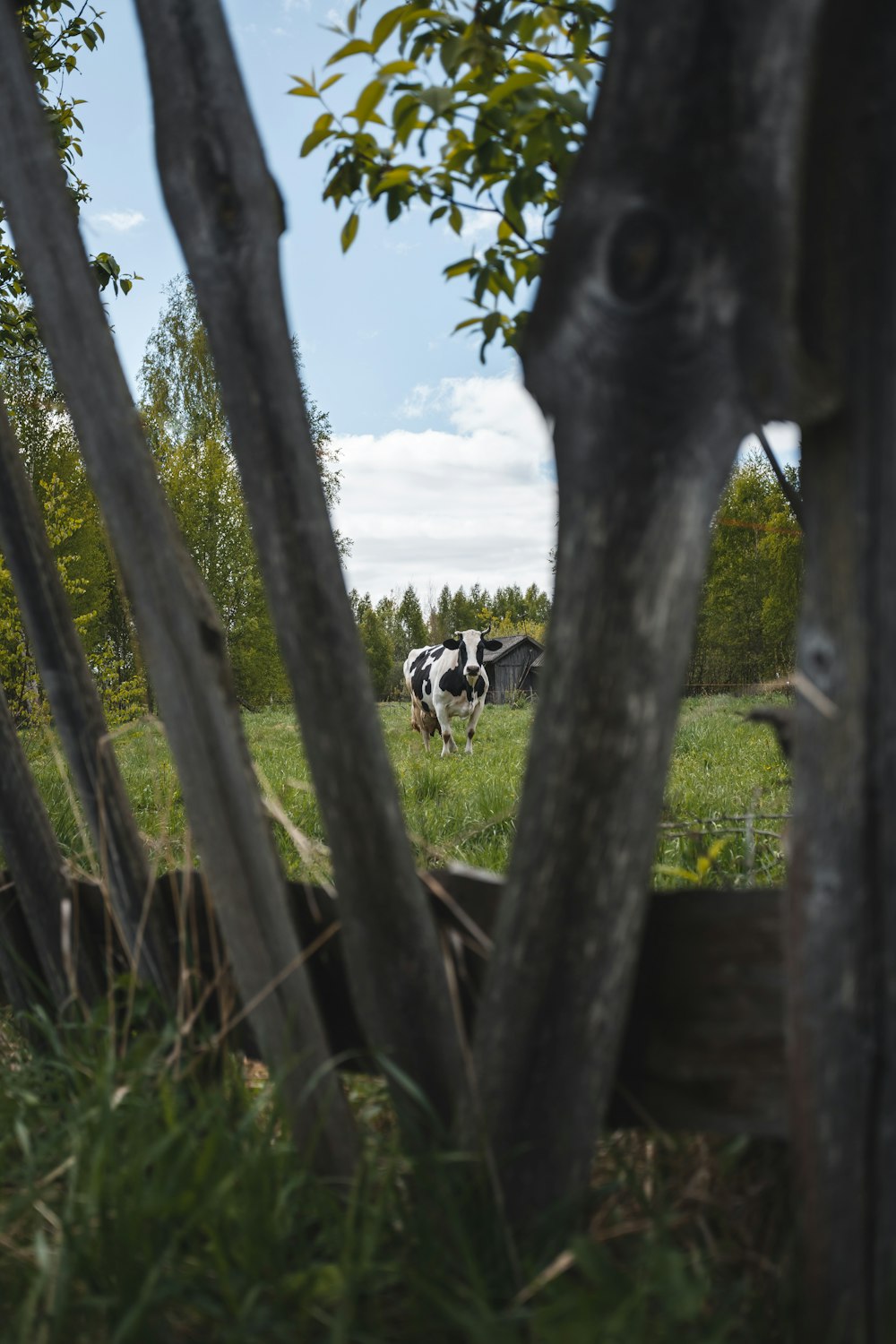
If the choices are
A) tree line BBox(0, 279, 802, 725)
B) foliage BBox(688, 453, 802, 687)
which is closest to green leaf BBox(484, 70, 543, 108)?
tree line BBox(0, 279, 802, 725)

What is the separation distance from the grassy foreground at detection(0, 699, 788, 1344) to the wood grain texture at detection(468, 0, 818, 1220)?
0.63 feet

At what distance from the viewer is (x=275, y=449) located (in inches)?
55.6

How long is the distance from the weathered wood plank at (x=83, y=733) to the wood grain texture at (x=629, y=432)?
881mm

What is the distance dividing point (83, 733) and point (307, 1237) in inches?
40.8

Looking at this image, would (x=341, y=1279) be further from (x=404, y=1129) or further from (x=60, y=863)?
(x=60, y=863)

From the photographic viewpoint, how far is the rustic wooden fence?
113 centimetres

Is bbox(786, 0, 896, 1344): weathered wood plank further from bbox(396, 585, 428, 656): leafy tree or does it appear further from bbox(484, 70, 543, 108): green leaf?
bbox(396, 585, 428, 656): leafy tree

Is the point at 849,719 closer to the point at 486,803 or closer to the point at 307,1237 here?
the point at 307,1237

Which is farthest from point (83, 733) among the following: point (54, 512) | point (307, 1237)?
point (54, 512)

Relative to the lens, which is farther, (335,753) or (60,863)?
(60,863)

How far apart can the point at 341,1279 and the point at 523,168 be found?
1.82 metres

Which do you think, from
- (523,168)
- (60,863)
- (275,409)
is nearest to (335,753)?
(275,409)

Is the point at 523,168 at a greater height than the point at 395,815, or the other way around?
the point at 523,168

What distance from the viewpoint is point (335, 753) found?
4.73 ft
